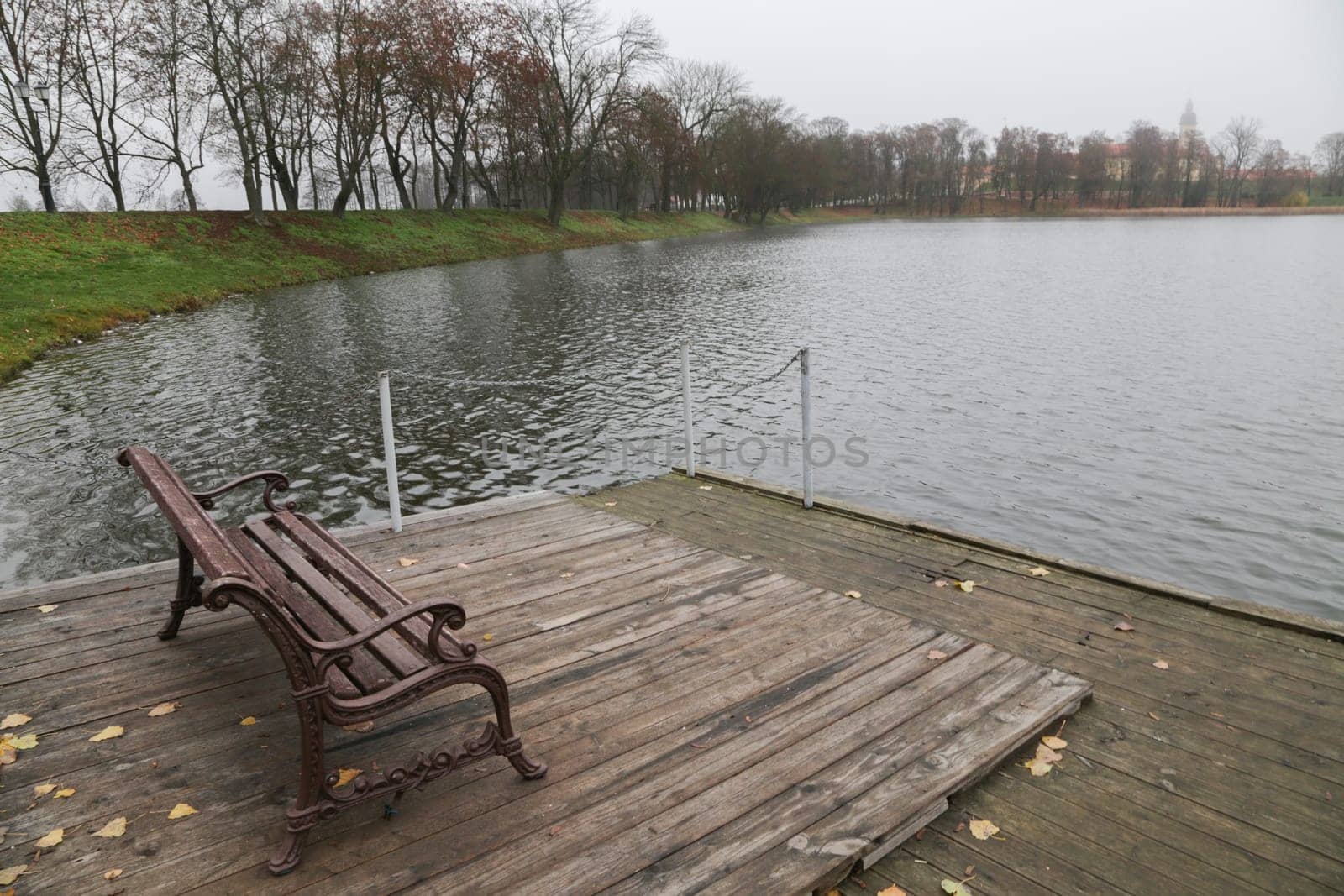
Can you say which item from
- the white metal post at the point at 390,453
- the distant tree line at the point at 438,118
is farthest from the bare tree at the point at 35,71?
the white metal post at the point at 390,453

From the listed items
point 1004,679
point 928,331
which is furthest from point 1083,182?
point 1004,679

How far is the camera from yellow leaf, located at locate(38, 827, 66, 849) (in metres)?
2.95

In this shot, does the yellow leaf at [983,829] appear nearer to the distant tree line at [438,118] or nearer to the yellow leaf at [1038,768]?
the yellow leaf at [1038,768]

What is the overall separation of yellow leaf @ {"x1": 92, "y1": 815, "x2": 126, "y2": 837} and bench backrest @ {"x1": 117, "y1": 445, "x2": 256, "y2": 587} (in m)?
1.01

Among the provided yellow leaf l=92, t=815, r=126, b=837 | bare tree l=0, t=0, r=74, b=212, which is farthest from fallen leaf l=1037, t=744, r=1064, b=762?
bare tree l=0, t=0, r=74, b=212

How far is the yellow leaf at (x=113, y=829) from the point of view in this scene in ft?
9.86

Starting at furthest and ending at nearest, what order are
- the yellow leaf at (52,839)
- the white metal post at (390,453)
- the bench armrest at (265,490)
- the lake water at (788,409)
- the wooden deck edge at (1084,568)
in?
1. the lake water at (788,409)
2. the white metal post at (390,453)
3. the bench armrest at (265,490)
4. the wooden deck edge at (1084,568)
5. the yellow leaf at (52,839)

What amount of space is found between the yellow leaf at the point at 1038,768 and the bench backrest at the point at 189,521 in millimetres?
3216

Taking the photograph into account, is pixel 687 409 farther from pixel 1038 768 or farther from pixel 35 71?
pixel 35 71

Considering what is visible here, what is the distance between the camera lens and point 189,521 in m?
3.44

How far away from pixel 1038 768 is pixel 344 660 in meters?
2.96

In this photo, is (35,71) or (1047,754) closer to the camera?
(1047,754)

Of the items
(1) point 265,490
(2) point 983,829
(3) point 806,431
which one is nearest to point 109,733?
(1) point 265,490

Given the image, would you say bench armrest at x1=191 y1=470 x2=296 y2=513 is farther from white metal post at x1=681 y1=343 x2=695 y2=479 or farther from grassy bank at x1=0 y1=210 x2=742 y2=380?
grassy bank at x1=0 y1=210 x2=742 y2=380
